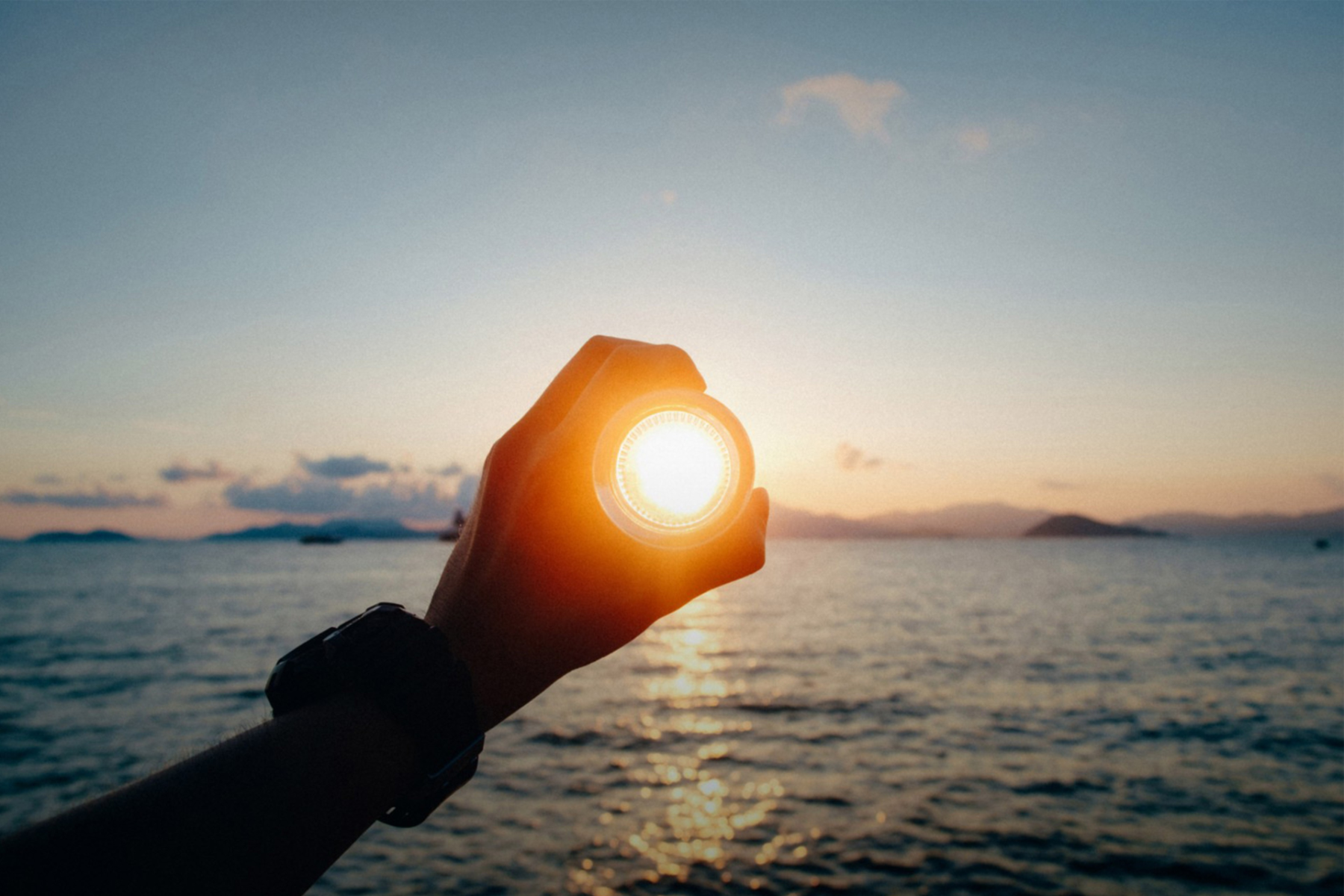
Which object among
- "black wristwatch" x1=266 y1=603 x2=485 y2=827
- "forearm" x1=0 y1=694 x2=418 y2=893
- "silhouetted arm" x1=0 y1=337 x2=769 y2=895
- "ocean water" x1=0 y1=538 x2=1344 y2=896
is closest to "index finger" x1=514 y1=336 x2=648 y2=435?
"silhouetted arm" x1=0 y1=337 x2=769 y2=895

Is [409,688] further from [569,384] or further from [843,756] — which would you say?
Result: [843,756]

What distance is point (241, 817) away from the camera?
1104mm

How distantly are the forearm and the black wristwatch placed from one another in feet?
0.11

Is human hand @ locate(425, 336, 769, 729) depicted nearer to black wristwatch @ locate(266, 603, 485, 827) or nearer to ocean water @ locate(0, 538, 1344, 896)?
black wristwatch @ locate(266, 603, 485, 827)

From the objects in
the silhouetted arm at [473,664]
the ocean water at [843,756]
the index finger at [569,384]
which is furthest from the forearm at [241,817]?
the index finger at [569,384]

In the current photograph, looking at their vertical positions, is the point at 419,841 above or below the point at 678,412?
below

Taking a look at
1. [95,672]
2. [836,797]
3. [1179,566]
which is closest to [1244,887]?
[836,797]

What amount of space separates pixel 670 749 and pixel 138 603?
2241 inches

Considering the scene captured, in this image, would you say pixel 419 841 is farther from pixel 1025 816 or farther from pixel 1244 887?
pixel 1244 887

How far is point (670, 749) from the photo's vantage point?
1438cm

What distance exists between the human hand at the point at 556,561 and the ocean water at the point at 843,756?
476 mm

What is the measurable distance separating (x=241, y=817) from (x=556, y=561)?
727 millimetres

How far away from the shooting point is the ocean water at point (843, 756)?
29.9ft

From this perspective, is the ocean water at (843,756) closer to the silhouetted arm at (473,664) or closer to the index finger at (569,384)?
the silhouetted arm at (473,664)
